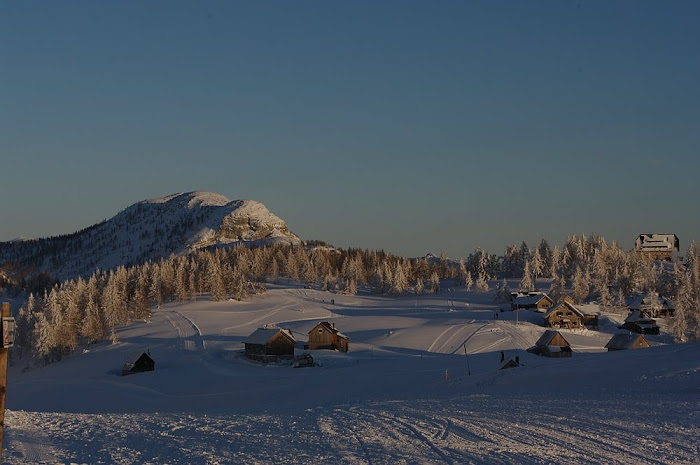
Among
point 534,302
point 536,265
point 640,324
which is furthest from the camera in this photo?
point 536,265

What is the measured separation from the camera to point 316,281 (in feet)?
549

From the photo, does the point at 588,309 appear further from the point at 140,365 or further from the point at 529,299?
the point at 140,365

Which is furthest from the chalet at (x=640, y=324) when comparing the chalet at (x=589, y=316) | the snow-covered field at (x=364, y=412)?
the snow-covered field at (x=364, y=412)

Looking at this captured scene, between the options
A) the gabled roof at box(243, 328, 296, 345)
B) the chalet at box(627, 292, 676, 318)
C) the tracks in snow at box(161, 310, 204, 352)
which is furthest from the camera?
the chalet at box(627, 292, 676, 318)

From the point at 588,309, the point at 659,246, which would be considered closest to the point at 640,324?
the point at 588,309

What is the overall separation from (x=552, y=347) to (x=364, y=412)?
155 ft

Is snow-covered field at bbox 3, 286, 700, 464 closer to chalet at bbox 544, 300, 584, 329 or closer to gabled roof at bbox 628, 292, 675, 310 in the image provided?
chalet at bbox 544, 300, 584, 329

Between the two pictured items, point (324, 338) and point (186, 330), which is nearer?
point (324, 338)

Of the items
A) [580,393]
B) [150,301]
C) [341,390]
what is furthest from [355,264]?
[580,393]

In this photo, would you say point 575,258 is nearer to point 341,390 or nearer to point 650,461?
point 341,390

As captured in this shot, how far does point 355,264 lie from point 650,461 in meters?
155

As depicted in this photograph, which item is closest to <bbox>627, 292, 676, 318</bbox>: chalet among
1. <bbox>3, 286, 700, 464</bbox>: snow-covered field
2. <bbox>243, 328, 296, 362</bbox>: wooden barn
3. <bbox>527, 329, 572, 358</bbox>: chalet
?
<bbox>3, 286, 700, 464</bbox>: snow-covered field

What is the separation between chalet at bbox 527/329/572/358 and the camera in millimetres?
65688

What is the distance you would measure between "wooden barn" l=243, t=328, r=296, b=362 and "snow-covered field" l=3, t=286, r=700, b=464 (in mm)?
2225
